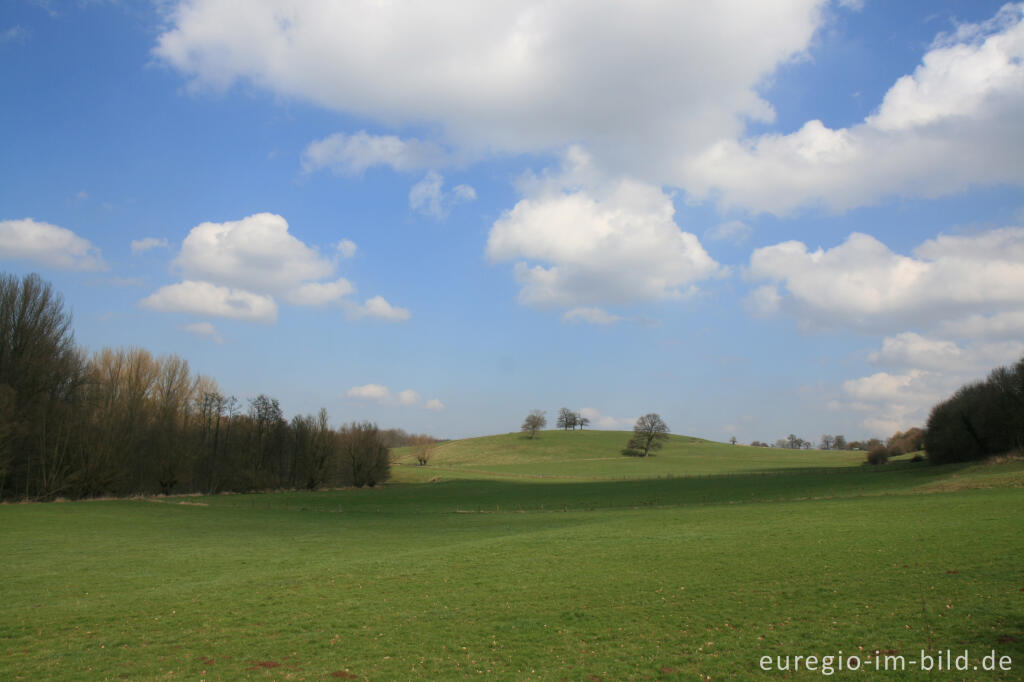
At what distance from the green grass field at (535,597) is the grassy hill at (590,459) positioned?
69272 millimetres

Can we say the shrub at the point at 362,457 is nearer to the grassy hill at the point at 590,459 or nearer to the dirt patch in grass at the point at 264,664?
the grassy hill at the point at 590,459

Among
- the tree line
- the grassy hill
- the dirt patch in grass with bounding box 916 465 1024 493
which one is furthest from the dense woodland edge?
the dirt patch in grass with bounding box 916 465 1024 493

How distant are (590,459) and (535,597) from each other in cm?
11342

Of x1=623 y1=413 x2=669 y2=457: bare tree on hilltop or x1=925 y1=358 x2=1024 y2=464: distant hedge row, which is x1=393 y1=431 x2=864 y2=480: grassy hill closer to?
x1=623 y1=413 x2=669 y2=457: bare tree on hilltop

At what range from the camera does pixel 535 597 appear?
1600 centimetres

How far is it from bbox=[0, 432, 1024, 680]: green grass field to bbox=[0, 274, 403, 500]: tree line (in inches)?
1226

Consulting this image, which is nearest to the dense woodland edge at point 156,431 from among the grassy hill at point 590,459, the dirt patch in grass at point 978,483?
the grassy hill at point 590,459

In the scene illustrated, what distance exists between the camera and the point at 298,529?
3678 centimetres

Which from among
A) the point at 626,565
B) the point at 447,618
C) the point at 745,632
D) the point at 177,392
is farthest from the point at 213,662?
the point at 177,392

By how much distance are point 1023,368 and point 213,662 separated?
8258 cm

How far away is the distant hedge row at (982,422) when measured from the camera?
65.9 m

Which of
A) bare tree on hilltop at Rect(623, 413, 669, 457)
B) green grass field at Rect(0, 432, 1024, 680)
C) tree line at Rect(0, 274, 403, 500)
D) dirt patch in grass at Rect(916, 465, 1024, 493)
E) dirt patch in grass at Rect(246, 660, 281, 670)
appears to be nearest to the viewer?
green grass field at Rect(0, 432, 1024, 680)

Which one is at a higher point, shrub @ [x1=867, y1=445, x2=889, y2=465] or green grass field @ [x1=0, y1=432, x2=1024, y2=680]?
green grass field @ [x1=0, y1=432, x2=1024, y2=680]

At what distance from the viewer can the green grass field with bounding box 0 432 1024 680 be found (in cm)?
1124
